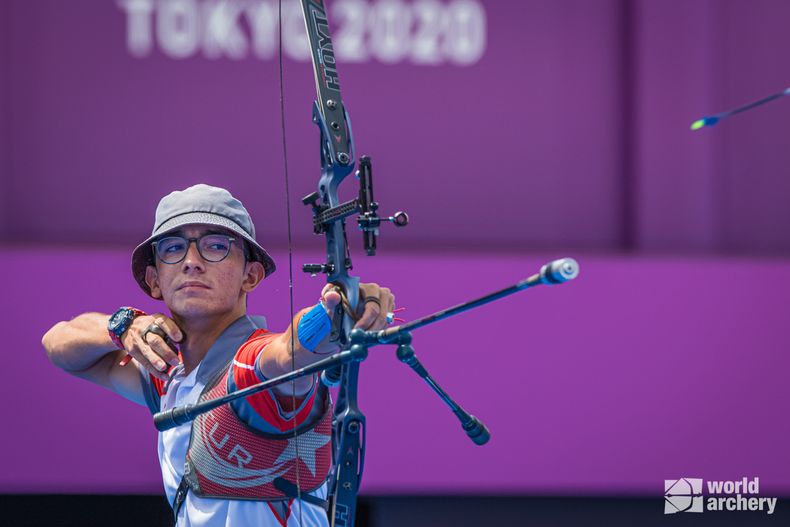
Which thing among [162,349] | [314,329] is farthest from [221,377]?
[314,329]

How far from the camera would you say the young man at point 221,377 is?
5.01 feet

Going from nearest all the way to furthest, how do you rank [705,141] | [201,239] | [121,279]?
[201,239] → [121,279] → [705,141]

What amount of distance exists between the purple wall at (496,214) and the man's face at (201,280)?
1.38m

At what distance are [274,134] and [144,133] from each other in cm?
45

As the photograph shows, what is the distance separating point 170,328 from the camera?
5.36 feet

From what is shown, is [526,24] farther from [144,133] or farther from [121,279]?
[121,279]

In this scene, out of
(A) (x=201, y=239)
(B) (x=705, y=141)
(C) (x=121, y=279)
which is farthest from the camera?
(B) (x=705, y=141)

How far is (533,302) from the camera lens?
3.18m

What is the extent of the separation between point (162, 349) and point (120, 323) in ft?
0.47

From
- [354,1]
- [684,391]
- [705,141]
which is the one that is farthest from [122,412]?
[705,141]

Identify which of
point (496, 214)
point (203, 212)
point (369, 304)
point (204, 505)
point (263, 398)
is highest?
point (496, 214)

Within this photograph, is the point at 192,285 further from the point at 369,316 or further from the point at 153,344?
the point at 369,316

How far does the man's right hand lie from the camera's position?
1.57 meters

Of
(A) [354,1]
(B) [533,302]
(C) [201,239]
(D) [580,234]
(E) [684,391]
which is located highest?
(A) [354,1]
